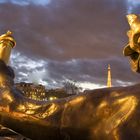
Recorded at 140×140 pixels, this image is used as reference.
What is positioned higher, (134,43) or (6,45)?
(6,45)

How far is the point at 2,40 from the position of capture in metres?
1.61

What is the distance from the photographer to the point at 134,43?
134cm

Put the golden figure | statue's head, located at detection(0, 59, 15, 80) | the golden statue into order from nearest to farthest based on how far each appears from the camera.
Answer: the golden statue < statue's head, located at detection(0, 59, 15, 80) < the golden figure

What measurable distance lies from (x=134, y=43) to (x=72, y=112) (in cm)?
34

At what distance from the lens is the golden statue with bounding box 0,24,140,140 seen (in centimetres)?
126

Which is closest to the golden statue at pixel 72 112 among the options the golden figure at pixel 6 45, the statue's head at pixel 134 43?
the statue's head at pixel 134 43

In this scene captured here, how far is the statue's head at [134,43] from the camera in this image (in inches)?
52.3

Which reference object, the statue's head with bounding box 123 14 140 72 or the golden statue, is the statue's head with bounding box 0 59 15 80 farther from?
the statue's head with bounding box 123 14 140 72

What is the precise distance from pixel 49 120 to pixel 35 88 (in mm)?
54971

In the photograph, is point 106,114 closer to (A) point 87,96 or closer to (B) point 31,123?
(A) point 87,96

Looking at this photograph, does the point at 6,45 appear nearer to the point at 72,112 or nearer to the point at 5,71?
the point at 5,71

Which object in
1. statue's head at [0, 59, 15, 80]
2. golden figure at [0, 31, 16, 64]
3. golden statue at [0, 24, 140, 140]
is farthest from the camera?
golden figure at [0, 31, 16, 64]

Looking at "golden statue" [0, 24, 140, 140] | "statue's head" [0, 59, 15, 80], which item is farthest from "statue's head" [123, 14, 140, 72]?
"statue's head" [0, 59, 15, 80]

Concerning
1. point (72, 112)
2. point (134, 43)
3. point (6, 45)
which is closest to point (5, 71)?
point (6, 45)
